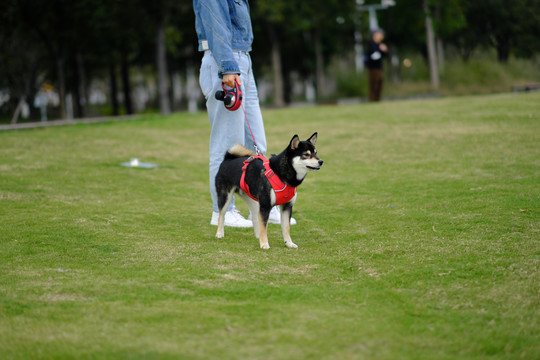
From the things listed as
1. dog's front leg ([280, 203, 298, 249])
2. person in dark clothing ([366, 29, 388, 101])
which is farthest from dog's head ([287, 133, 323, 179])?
person in dark clothing ([366, 29, 388, 101])

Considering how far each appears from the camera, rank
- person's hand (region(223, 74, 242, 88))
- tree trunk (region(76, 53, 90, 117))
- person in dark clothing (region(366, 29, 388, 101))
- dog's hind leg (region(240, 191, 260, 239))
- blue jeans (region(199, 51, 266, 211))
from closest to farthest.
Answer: person's hand (region(223, 74, 242, 88))
dog's hind leg (region(240, 191, 260, 239))
blue jeans (region(199, 51, 266, 211))
person in dark clothing (region(366, 29, 388, 101))
tree trunk (region(76, 53, 90, 117))

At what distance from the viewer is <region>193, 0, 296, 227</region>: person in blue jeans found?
5875 millimetres

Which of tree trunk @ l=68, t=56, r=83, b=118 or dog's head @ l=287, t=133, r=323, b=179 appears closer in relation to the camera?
dog's head @ l=287, t=133, r=323, b=179

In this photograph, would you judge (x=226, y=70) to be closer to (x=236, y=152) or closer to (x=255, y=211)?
(x=236, y=152)

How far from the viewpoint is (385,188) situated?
8.20 metres

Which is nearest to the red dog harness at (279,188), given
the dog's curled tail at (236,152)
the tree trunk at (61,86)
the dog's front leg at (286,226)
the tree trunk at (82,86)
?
the dog's front leg at (286,226)

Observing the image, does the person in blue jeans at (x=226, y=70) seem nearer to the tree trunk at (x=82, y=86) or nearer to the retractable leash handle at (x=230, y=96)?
the retractable leash handle at (x=230, y=96)

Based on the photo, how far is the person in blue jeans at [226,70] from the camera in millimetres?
5875

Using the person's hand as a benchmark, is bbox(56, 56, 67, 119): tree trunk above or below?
above

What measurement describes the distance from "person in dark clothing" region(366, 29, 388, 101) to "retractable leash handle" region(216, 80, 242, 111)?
48.5ft

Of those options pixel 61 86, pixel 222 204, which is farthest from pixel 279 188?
pixel 61 86

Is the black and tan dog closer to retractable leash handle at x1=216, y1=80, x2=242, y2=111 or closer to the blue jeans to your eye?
the blue jeans

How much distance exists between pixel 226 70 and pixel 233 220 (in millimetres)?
1632

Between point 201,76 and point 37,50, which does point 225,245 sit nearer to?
point 201,76
